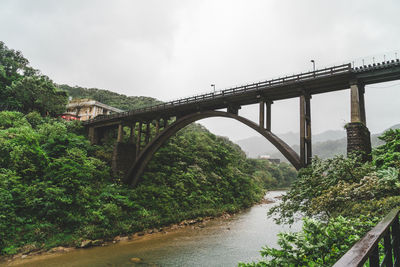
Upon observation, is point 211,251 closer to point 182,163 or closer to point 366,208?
point 366,208

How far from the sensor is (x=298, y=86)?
14.2 metres

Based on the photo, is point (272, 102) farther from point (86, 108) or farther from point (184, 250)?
point (86, 108)

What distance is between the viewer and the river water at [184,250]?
12.5m

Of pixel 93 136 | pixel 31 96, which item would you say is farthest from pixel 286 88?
pixel 31 96

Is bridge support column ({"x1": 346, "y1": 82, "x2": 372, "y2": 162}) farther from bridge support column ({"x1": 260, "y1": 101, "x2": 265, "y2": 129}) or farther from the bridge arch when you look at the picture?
bridge support column ({"x1": 260, "y1": 101, "x2": 265, "y2": 129})

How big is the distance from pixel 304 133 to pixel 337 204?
555 centimetres

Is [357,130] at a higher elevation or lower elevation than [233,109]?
lower

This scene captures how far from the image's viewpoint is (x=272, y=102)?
16.3m

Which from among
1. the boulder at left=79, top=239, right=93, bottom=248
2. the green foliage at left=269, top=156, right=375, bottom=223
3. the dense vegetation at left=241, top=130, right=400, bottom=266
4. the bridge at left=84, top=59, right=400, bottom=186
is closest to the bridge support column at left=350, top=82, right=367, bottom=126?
the bridge at left=84, top=59, right=400, bottom=186

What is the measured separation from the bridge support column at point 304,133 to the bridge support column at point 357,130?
202 cm

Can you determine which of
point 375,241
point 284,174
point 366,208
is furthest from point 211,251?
point 284,174

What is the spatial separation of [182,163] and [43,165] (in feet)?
47.3

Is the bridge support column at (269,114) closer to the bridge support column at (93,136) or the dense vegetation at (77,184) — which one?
the dense vegetation at (77,184)

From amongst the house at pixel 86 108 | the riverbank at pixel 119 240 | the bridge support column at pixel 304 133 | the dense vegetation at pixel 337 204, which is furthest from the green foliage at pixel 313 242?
the house at pixel 86 108
